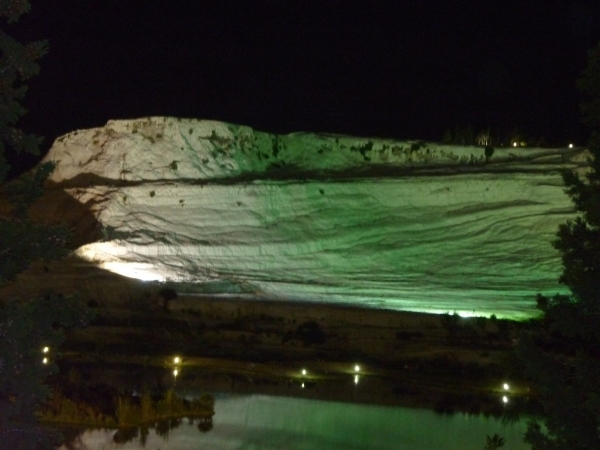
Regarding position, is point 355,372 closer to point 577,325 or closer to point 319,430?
point 319,430

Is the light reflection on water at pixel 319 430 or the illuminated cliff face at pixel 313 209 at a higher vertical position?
the illuminated cliff face at pixel 313 209

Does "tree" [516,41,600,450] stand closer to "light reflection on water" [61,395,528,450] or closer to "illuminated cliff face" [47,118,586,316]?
"light reflection on water" [61,395,528,450]

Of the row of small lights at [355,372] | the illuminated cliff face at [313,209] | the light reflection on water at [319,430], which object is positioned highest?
the illuminated cliff face at [313,209]

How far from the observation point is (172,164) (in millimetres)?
30156

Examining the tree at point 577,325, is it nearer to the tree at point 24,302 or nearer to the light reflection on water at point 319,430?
the light reflection on water at point 319,430

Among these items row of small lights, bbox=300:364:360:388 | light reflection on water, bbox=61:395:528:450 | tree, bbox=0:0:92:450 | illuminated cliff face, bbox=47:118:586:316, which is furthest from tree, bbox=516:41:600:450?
illuminated cliff face, bbox=47:118:586:316

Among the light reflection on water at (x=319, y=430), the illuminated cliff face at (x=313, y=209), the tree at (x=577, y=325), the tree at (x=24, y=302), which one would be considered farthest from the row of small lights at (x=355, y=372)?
the tree at (x=24, y=302)

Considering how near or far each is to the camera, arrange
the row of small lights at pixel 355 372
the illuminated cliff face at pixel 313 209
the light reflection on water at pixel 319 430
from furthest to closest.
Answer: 1. the illuminated cliff face at pixel 313 209
2. the row of small lights at pixel 355 372
3. the light reflection on water at pixel 319 430

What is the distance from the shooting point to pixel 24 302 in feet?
20.6

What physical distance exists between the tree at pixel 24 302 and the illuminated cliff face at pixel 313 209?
671 inches

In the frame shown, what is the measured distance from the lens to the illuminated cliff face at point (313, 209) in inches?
1017

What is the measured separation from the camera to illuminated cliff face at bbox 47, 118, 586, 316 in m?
25.8

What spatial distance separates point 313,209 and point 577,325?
71.3 feet

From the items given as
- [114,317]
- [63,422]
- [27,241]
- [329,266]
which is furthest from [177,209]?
[27,241]
